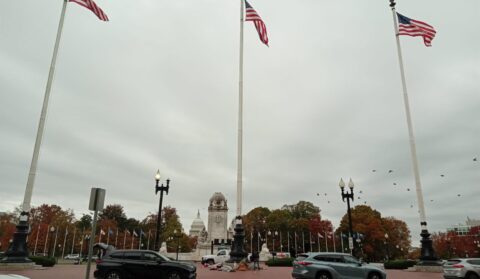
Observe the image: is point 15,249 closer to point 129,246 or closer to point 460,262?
point 460,262

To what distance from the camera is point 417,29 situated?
81.0 feet

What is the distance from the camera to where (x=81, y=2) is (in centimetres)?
2183

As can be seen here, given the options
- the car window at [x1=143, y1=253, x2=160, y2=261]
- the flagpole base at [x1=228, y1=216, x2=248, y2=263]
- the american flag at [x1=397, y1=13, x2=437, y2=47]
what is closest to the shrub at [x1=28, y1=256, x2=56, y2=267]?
the flagpole base at [x1=228, y1=216, x2=248, y2=263]

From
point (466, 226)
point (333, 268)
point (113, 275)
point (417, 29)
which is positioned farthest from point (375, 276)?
point (466, 226)

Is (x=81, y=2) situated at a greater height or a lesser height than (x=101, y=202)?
greater

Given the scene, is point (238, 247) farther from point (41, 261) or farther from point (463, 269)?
point (41, 261)

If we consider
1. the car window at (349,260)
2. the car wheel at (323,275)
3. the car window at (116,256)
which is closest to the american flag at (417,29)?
the car window at (349,260)

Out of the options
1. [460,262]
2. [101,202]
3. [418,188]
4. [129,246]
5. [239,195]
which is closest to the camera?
[101,202]

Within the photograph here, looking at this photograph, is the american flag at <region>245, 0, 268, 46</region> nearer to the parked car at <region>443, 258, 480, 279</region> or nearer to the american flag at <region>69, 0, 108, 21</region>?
the american flag at <region>69, 0, 108, 21</region>

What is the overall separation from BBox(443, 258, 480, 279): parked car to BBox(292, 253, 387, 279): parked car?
18.1 feet

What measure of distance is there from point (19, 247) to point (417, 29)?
1259 inches

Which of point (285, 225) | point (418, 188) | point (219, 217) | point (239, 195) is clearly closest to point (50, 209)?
point (219, 217)

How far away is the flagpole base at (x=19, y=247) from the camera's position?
64.5 ft

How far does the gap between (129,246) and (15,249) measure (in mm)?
65144
